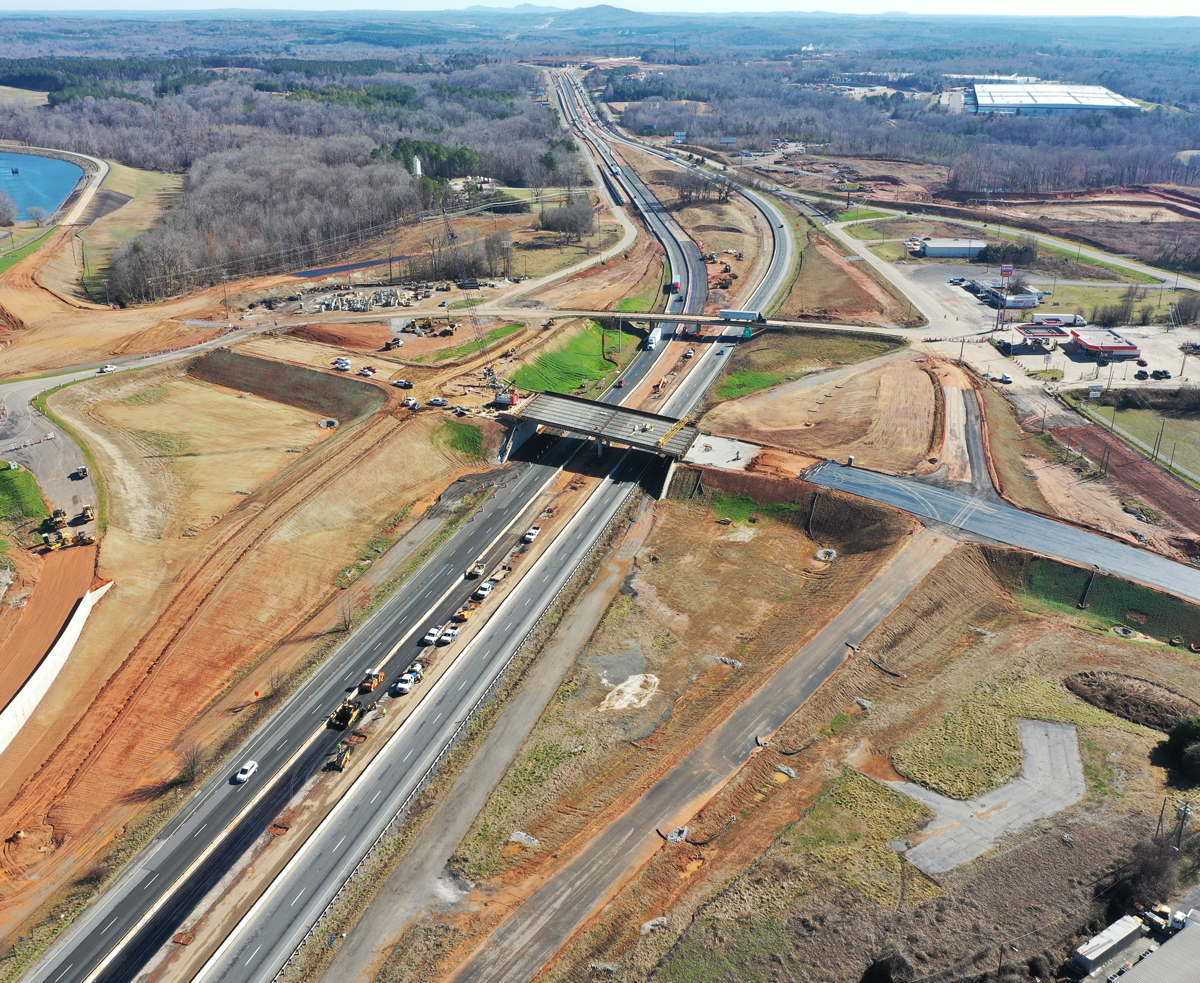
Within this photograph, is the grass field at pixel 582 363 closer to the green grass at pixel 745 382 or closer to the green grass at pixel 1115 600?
the green grass at pixel 745 382

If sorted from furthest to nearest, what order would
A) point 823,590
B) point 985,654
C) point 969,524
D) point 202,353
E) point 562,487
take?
point 202,353 → point 562,487 → point 969,524 → point 823,590 → point 985,654

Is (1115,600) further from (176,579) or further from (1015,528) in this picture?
(176,579)

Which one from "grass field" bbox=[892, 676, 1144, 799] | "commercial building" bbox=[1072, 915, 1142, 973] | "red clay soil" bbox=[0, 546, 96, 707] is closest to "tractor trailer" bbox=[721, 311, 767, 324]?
"grass field" bbox=[892, 676, 1144, 799]

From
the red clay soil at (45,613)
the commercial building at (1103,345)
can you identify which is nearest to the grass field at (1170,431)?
the commercial building at (1103,345)

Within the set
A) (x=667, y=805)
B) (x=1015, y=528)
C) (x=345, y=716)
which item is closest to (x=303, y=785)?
(x=345, y=716)

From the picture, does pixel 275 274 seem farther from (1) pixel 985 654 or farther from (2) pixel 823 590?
(1) pixel 985 654

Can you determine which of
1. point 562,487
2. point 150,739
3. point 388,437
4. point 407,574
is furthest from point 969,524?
point 150,739

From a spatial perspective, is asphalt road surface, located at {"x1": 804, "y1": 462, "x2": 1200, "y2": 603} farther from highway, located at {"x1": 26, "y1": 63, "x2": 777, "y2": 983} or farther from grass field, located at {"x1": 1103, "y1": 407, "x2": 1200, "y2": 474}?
highway, located at {"x1": 26, "y1": 63, "x2": 777, "y2": 983}

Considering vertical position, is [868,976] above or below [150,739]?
above
